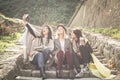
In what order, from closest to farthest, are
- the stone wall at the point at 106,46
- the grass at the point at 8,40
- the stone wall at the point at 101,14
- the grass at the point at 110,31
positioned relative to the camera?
the stone wall at the point at 106,46 < the grass at the point at 8,40 < the grass at the point at 110,31 < the stone wall at the point at 101,14

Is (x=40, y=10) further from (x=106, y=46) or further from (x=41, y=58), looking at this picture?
(x=106, y=46)

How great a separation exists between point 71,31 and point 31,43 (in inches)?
24.1

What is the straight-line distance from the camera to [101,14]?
680 cm

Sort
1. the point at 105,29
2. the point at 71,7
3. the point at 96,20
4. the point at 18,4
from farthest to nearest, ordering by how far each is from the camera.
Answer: the point at 96,20 → the point at 105,29 → the point at 71,7 → the point at 18,4

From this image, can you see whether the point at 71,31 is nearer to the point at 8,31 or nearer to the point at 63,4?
the point at 63,4

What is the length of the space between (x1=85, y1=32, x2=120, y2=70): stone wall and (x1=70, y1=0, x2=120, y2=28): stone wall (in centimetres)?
63

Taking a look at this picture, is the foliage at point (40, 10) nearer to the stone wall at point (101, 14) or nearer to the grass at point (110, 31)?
the grass at point (110, 31)

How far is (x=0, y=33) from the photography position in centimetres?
508

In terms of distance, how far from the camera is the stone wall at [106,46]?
455cm

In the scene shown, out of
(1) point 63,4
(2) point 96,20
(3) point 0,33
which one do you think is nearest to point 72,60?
(1) point 63,4

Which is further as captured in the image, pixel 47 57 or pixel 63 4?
pixel 63 4

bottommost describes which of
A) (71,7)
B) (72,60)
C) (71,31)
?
(72,60)

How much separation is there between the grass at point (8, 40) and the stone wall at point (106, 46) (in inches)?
43.3

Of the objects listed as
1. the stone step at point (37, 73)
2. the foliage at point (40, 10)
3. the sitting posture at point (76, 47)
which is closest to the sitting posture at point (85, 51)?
the sitting posture at point (76, 47)
